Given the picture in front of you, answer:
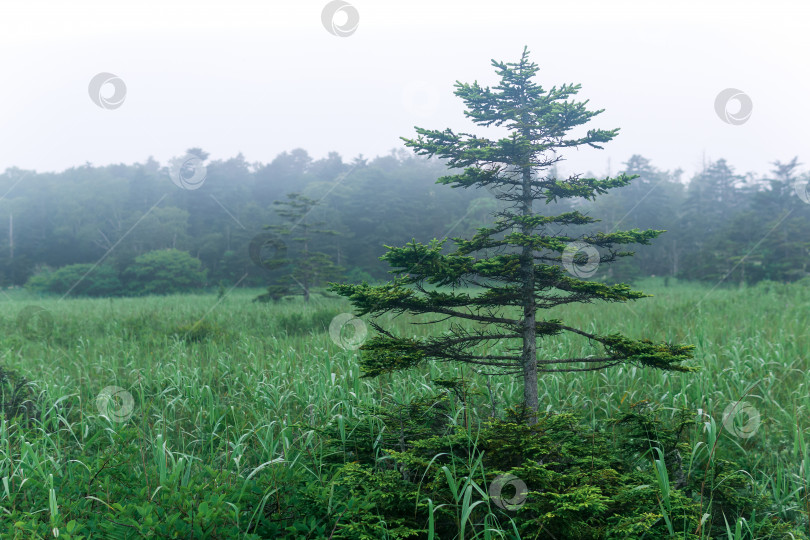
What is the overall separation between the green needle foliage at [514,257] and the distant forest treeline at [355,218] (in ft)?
52.7

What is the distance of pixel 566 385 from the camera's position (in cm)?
531

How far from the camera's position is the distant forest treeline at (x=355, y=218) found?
2864 cm

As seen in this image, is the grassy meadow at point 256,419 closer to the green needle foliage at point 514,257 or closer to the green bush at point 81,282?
the green needle foliage at point 514,257

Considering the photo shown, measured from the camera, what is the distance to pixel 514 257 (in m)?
2.95

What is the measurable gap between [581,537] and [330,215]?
34905mm

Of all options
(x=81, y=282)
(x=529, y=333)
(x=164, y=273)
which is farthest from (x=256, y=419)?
(x=81, y=282)

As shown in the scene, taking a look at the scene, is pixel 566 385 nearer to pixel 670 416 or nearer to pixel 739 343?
pixel 670 416

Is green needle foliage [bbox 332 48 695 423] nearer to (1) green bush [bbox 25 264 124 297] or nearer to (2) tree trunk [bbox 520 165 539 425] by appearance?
(2) tree trunk [bbox 520 165 539 425]

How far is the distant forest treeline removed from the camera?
1128 inches

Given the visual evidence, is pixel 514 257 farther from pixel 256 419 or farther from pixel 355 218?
pixel 355 218

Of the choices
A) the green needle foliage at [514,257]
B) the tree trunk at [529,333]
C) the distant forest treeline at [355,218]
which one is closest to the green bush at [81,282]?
the distant forest treeline at [355,218]

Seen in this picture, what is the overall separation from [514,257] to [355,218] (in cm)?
3243

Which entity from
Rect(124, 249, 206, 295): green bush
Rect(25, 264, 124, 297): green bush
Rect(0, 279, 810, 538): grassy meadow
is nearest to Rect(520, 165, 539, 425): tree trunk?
Rect(0, 279, 810, 538): grassy meadow

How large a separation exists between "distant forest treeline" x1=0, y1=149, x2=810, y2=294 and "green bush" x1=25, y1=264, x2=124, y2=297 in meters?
1.21
